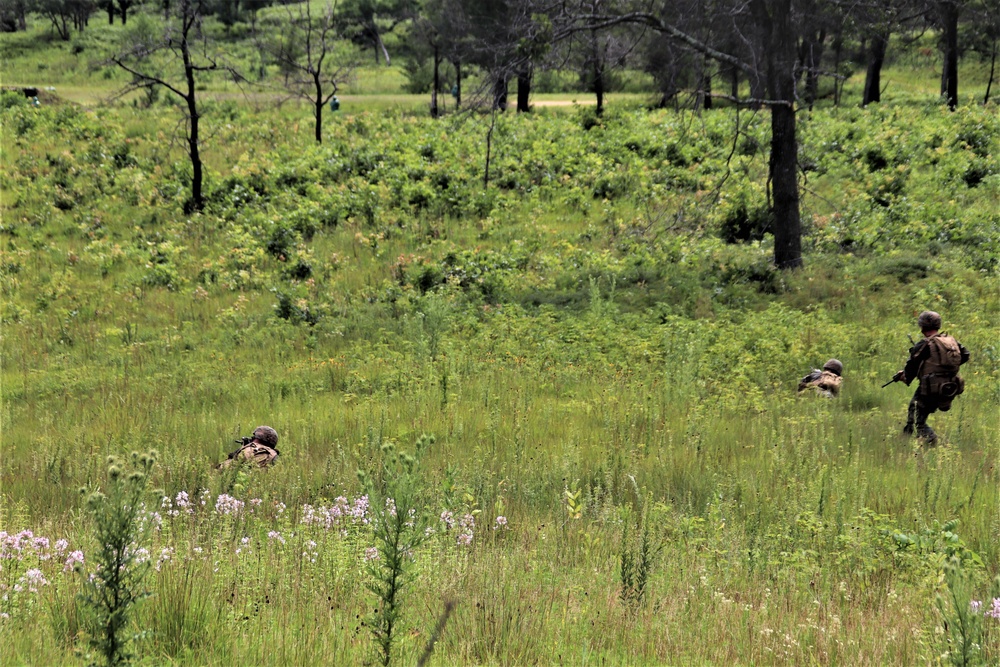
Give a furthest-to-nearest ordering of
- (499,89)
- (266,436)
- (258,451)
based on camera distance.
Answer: (499,89) < (266,436) < (258,451)

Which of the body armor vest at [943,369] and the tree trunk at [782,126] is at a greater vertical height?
the tree trunk at [782,126]

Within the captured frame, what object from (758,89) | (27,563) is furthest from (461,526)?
(758,89)

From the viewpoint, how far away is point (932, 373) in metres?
8.33

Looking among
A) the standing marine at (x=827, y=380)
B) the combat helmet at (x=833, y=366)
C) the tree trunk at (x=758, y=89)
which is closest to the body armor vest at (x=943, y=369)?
the standing marine at (x=827, y=380)

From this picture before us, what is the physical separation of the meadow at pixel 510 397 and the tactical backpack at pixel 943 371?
57cm

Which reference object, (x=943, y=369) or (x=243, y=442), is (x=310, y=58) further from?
(x=943, y=369)

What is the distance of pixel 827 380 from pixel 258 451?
6550 millimetres

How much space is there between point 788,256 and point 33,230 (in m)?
19.0

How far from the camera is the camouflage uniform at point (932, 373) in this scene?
827 centimetres

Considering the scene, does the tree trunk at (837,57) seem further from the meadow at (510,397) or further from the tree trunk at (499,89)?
the tree trunk at (499,89)

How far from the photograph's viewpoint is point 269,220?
2152 cm

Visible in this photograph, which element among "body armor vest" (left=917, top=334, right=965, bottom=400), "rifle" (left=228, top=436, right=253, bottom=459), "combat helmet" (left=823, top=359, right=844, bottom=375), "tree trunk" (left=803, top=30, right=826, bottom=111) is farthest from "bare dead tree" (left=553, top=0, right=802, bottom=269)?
"rifle" (left=228, top=436, right=253, bottom=459)

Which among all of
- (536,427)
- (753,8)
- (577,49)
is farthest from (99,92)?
(536,427)

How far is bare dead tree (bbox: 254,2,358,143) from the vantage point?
30.0 metres
